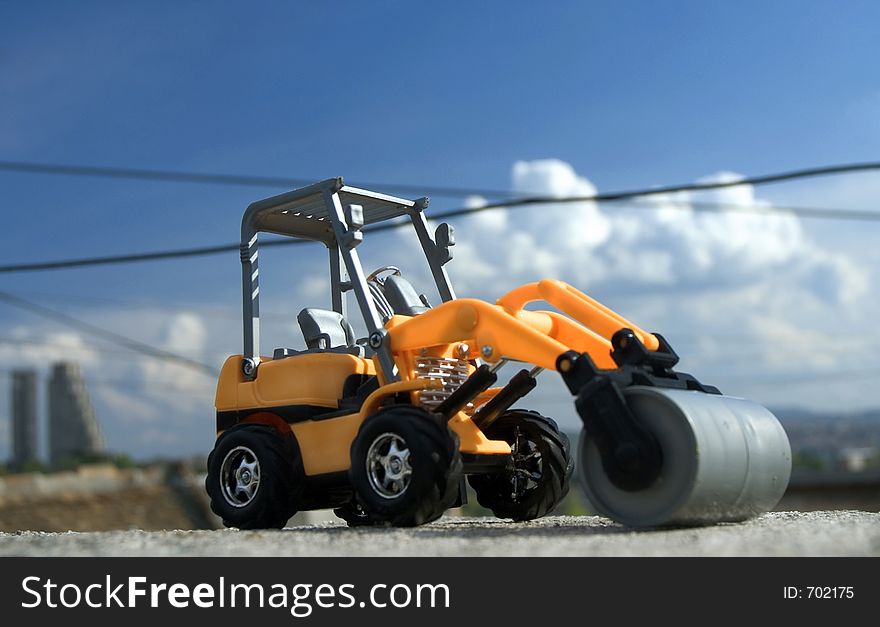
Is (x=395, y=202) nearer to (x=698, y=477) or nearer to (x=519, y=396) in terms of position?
(x=519, y=396)

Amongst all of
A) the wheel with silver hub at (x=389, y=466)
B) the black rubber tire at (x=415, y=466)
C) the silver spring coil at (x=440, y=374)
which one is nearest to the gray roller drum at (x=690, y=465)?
the black rubber tire at (x=415, y=466)

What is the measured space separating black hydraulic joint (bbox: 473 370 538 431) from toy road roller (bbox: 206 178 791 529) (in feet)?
0.04

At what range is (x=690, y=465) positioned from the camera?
733cm

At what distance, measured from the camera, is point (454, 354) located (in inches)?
372

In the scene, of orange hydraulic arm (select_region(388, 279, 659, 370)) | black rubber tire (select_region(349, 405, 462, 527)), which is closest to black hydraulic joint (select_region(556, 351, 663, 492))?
orange hydraulic arm (select_region(388, 279, 659, 370))

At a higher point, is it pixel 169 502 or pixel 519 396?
pixel 519 396

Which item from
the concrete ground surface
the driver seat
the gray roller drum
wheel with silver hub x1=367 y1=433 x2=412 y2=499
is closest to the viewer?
the concrete ground surface

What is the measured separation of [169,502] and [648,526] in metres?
38.7

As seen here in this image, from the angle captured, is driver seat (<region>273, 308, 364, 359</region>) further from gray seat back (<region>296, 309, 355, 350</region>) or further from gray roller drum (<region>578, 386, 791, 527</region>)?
gray roller drum (<region>578, 386, 791, 527</region>)

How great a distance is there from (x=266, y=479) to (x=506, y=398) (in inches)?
83.1

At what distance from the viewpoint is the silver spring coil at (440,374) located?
8.99 meters

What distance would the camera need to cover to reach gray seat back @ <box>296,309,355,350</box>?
995 centimetres

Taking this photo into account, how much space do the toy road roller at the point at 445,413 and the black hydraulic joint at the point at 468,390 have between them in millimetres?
11
